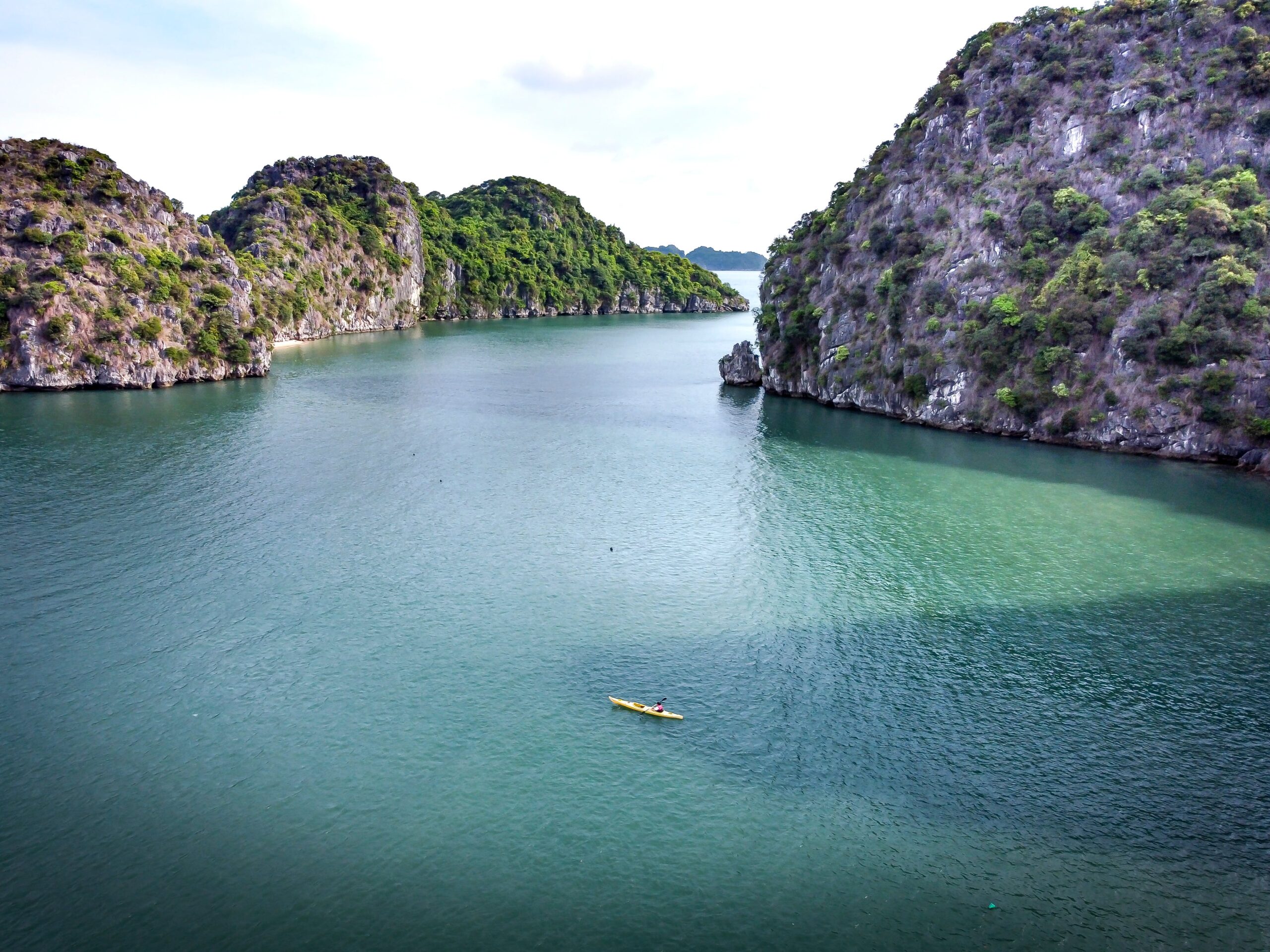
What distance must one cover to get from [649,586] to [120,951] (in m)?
24.3

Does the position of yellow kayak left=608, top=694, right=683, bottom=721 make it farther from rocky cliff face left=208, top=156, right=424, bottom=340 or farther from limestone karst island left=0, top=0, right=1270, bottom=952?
rocky cliff face left=208, top=156, right=424, bottom=340

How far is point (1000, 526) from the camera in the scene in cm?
4675

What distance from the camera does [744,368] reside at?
98.4 m

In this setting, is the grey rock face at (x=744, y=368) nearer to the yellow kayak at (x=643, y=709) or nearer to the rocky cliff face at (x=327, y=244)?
the rocky cliff face at (x=327, y=244)

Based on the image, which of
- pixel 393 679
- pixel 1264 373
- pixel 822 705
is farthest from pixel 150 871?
pixel 1264 373

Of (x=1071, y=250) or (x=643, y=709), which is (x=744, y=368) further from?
(x=643, y=709)

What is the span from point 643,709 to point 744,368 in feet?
247

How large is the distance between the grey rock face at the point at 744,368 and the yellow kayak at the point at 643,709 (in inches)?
2882

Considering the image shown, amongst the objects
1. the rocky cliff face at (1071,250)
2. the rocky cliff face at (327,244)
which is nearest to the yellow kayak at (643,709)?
the rocky cliff face at (1071,250)

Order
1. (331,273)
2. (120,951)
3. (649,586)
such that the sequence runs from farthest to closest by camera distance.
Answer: (331,273) → (649,586) → (120,951)

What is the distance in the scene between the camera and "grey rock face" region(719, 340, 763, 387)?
97750 mm

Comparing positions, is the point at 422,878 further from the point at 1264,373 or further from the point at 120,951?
the point at 1264,373

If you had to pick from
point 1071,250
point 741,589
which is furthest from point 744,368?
point 741,589

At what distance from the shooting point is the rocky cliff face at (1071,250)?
58594 mm
